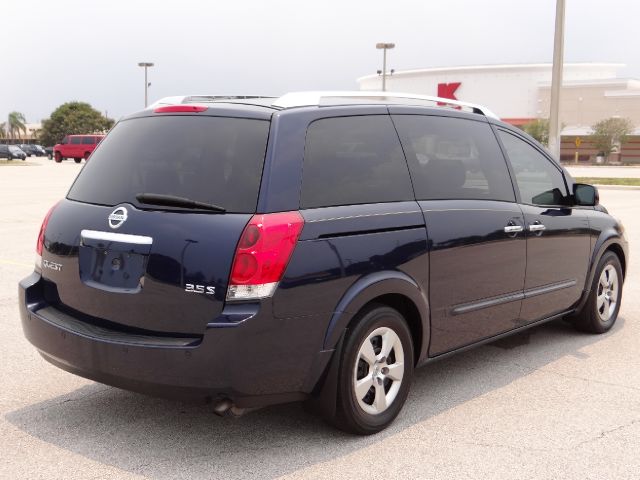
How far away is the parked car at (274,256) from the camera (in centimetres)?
359

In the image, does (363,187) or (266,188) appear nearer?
(266,188)

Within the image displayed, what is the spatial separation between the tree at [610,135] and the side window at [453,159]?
8649 cm

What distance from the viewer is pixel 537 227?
17.5 ft

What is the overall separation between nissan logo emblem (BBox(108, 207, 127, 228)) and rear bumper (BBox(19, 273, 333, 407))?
518 millimetres

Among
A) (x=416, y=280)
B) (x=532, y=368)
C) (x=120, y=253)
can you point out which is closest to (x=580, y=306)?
(x=532, y=368)

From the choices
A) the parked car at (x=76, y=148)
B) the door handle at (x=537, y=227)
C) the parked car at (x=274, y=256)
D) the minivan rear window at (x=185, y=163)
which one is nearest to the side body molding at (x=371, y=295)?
the parked car at (x=274, y=256)

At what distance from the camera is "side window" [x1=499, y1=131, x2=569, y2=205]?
5.38m

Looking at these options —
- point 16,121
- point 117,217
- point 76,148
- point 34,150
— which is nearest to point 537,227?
point 117,217

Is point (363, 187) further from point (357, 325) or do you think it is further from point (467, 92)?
point (467, 92)

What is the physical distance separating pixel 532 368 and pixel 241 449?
2388 mm

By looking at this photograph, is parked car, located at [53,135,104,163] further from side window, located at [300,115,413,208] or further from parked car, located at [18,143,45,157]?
side window, located at [300,115,413,208]

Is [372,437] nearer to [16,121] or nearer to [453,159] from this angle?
[453,159]

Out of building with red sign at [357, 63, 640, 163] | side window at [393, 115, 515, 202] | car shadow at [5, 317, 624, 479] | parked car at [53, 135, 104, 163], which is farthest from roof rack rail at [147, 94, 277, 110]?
building with red sign at [357, 63, 640, 163]

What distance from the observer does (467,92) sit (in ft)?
362
